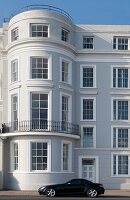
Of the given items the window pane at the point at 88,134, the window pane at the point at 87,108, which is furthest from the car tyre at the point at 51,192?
the window pane at the point at 87,108

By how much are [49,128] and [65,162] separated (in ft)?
12.3

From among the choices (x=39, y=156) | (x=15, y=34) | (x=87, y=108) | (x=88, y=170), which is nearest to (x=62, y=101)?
(x=87, y=108)

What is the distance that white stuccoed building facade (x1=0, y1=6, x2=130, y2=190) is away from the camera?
41250mm

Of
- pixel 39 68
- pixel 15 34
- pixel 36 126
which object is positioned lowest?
pixel 36 126

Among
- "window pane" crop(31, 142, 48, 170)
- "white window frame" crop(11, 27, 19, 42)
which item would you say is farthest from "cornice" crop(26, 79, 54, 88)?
"window pane" crop(31, 142, 48, 170)

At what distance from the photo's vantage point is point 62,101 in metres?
43.3

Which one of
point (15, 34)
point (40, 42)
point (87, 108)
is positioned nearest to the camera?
point (40, 42)

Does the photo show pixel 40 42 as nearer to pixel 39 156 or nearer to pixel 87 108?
pixel 87 108

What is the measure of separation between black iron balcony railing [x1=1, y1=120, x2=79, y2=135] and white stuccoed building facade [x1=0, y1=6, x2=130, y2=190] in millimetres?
88

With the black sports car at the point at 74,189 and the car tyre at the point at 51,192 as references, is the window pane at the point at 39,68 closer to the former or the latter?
the black sports car at the point at 74,189

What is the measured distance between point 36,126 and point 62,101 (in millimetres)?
3728

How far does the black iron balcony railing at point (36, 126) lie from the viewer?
41.2 meters

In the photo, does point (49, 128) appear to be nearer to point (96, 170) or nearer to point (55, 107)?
point (55, 107)

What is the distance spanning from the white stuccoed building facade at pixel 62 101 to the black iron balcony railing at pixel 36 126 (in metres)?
0.09
